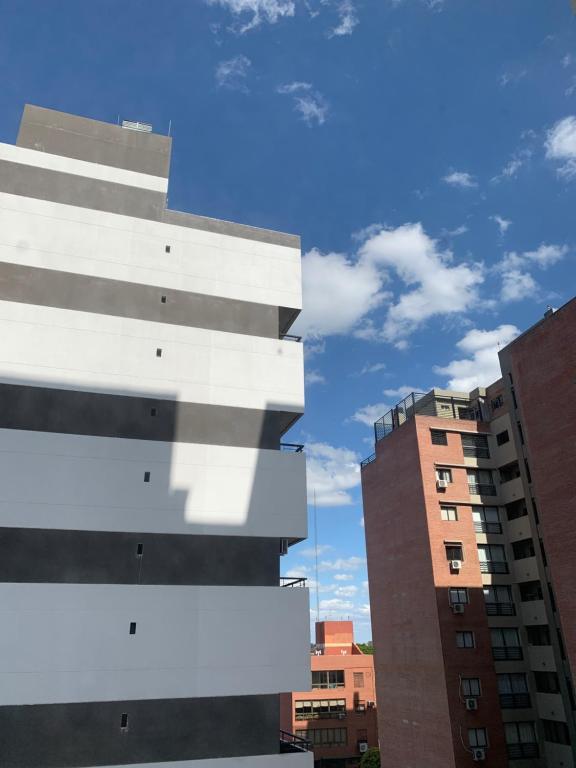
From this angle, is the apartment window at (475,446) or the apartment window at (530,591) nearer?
the apartment window at (530,591)

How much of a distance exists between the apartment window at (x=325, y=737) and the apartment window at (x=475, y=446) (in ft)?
139

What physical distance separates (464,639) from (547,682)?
5962mm

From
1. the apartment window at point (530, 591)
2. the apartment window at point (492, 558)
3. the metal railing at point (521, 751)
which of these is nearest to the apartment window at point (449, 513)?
the apartment window at point (492, 558)

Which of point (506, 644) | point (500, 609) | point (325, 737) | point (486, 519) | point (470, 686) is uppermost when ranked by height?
point (486, 519)

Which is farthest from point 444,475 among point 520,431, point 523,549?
point 523,549

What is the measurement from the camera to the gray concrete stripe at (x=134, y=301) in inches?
886

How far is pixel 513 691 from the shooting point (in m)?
37.3

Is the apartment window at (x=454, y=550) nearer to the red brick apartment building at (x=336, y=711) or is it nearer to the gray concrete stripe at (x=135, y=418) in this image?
the gray concrete stripe at (x=135, y=418)

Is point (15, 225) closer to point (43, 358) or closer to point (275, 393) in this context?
point (43, 358)

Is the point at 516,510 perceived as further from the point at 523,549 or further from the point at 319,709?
the point at 319,709

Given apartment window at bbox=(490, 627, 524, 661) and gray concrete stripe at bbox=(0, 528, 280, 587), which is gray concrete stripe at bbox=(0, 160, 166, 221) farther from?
apartment window at bbox=(490, 627, 524, 661)

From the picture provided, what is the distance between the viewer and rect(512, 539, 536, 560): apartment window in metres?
40.6

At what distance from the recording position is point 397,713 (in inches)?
1623

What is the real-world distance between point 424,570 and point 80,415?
28756mm
